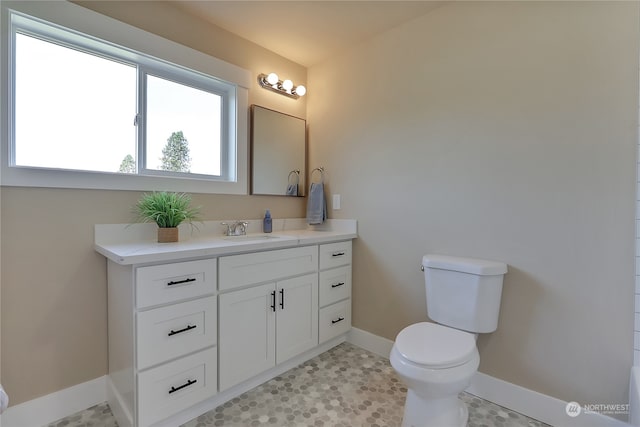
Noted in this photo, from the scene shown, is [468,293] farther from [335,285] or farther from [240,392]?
[240,392]

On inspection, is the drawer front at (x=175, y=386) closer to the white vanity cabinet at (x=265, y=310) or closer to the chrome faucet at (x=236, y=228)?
the white vanity cabinet at (x=265, y=310)

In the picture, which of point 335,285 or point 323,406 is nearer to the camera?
point 323,406

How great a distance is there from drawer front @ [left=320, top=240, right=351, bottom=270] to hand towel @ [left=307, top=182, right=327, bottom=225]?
317 millimetres

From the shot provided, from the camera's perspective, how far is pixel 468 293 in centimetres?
154

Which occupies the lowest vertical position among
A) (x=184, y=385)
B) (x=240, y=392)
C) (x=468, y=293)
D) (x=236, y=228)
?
(x=240, y=392)

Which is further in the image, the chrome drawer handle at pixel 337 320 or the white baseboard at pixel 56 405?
the chrome drawer handle at pixel 337 320

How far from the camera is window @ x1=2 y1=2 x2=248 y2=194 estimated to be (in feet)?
4.69

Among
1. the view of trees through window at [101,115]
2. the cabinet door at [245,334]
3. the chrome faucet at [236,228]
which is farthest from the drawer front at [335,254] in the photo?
the view of trees through window at [101,115]

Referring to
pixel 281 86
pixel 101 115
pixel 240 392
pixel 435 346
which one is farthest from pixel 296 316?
pixel 281 86

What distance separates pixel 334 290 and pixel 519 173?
137cm

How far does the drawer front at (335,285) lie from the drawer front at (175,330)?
800 mm

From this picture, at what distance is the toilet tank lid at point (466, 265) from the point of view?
1.50m

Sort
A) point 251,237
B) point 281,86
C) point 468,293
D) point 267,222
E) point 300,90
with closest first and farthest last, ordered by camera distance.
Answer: point 468,293, point 251,237, point 267,222, point 281,86, point 300,90

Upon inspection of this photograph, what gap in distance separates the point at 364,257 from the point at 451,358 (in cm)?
110
